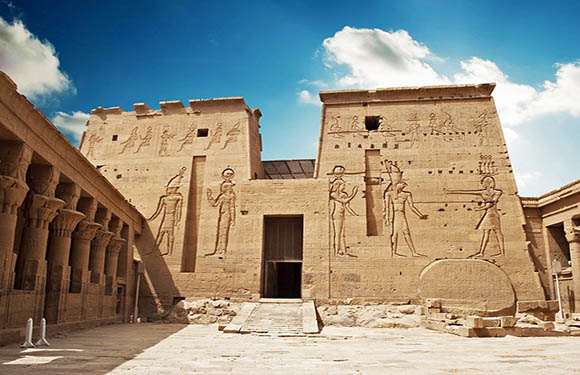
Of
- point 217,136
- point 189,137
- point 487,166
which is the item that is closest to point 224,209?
point 217,136

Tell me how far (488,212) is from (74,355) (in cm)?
1465

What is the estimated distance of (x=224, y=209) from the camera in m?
18.1

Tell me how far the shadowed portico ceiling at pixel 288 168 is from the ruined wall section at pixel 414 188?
3.01 meters

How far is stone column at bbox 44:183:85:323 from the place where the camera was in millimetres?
11500

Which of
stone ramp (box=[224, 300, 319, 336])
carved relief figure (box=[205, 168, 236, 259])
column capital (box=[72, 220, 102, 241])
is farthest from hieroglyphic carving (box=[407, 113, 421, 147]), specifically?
column capital (box=[72, 220, 102, 241])

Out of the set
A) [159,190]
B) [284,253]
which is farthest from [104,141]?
[284,253]

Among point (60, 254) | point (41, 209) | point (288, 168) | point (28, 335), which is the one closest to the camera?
point (28, 335)

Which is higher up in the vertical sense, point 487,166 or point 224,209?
point 487,166

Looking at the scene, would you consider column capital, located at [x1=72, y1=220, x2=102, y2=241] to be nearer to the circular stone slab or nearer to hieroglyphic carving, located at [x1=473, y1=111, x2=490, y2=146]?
the circular stone slab

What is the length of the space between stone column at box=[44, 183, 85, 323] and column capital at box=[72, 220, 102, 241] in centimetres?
78

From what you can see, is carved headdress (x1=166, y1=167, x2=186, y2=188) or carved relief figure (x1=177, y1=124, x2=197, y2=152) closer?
carved headdress (x1=166, y1=167, x2=186, y2=188)

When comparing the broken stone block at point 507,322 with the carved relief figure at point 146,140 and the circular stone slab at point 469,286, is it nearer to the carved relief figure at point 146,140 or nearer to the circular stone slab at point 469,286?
the circular stone slab at point 469,286

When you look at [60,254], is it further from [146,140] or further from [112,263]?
[146,140]

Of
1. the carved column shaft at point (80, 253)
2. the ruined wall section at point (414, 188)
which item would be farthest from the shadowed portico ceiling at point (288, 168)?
the carved column shaft at point (80, 253)
